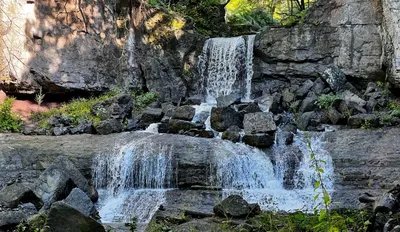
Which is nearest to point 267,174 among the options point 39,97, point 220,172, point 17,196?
point 220,172

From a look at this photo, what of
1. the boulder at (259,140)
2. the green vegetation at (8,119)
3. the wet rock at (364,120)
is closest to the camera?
the boulder at (259,140)

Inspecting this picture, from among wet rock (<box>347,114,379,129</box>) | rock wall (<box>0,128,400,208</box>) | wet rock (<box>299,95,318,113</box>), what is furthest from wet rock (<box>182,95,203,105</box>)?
wet rock (<box>347,114,379,129</box>)

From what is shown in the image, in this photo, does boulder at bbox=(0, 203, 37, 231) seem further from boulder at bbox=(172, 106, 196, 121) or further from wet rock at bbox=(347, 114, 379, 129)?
wet rock at bbox=(347, 114, 379, 129)

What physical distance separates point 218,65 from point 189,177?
772 cm

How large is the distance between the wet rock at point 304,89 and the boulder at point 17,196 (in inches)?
375

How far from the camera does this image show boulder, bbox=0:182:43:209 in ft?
23.7

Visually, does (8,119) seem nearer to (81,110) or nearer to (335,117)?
(81,110)

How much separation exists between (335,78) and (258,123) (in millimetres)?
5073

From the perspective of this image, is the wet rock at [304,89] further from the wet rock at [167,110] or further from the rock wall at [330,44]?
the wet rock at [167,110]

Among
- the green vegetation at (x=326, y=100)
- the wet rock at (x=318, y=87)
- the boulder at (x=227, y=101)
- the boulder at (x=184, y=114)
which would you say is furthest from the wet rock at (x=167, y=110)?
the wet rock at (x=318, y=87)

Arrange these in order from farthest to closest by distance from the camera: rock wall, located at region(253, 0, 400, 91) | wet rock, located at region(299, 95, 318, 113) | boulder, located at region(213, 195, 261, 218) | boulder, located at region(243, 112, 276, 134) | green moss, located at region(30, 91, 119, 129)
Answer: rock wall, located at region(253, 0, 400, 91) < wet rock, located at region(299, 95, 318, 113) < green moss, located at region(30, 91, 119, 129) < boulder, located at region(243, 112, 276, 134) < boulder, located at region(213, 195, 261, 218)

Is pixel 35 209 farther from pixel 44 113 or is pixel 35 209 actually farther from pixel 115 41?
pixel 115 41

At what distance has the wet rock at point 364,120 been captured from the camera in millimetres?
11570

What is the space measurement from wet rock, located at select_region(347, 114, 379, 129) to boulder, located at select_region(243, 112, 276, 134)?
250 centimetres
